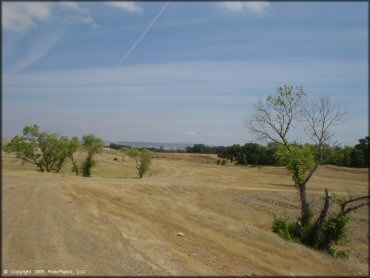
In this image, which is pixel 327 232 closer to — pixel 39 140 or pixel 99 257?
pixel 99 257

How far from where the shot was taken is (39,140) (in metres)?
53.7

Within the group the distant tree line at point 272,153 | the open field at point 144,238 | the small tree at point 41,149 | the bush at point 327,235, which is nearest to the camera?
the open field at point 144,238

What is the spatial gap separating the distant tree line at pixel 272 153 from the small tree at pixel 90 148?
22.2 m

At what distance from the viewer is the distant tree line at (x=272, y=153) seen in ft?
80.9

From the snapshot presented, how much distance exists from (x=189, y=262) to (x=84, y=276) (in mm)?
3910

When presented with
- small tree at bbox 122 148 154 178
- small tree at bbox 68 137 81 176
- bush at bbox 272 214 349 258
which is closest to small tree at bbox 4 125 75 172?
small tree at bbox 68 137 81 176

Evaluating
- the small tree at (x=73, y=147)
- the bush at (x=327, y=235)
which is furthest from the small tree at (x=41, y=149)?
the bush at (x=327, y=235)

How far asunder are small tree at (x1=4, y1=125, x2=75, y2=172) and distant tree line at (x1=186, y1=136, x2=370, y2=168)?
26.4 meters

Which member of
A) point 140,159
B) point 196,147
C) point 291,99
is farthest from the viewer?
point 196,147

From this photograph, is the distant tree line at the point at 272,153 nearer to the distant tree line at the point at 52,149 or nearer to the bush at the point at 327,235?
the bush at the point at 327,235

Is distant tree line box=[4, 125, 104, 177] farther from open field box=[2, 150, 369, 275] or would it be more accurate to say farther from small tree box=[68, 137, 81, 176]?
open field box=[2, 150, 369, 275]

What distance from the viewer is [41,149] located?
54.3 metres

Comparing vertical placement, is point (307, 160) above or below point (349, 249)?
above

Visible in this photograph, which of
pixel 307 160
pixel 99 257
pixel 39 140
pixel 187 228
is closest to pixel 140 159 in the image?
pixel 39 140
